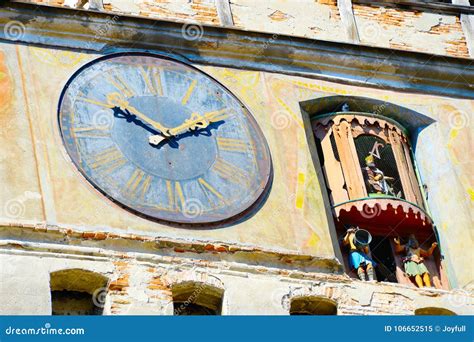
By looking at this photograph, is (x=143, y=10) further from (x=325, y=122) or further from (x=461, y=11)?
(x=461, y=11)

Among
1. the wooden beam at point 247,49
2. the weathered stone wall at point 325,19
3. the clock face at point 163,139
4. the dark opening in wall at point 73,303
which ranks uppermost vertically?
the weathered stone wall at point 325,19

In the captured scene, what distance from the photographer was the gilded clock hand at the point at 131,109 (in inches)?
691

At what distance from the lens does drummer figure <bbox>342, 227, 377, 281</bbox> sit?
17422mm

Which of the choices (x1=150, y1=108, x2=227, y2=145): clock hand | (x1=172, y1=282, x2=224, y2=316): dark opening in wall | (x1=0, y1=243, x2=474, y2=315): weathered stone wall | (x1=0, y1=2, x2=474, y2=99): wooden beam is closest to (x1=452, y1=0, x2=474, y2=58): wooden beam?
(x1=0, y1=2, x2=474, y2=99): wooden beam

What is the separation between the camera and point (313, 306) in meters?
16.9

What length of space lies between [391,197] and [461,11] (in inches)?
123

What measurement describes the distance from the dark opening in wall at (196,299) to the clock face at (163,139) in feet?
2.27

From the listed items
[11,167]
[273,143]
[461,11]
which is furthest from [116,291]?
[461,11]

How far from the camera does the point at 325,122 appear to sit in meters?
18.7

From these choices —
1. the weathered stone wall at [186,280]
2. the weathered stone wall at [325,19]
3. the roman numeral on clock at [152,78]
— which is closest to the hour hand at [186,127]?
the roman numeral on clock at [152,78]

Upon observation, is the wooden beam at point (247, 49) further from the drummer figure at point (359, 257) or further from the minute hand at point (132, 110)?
the drummer figure at point (359, 257)

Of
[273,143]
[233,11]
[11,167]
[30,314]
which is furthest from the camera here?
[233,11]

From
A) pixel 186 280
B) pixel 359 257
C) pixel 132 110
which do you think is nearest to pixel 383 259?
pixel 359 257

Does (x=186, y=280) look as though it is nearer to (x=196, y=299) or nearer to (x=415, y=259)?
(x=196, y=299)
